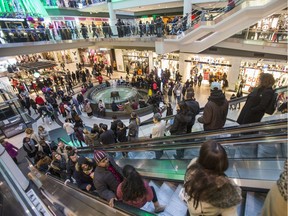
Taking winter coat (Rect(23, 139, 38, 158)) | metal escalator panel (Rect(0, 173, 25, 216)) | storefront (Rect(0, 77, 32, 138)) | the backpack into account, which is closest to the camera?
the backpack

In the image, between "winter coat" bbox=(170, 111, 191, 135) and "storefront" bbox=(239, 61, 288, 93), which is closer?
"winter coat" bbox=(170, 111, 191, 135)

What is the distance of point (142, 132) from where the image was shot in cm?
738

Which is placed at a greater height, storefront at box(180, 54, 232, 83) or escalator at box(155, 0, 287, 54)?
escalator at box(155, 0, 287, 54)

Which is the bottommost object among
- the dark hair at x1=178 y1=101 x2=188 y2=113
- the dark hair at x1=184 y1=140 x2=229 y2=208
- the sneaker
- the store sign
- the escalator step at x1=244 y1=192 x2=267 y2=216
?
the store sign

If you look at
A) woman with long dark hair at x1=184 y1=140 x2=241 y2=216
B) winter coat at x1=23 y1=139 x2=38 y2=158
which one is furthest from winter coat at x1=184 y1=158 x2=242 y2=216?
winter coat at x1=23 y1=139 x2=38 y2=158

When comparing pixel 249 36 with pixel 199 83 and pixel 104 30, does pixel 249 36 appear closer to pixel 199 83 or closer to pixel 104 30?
pixel 199 83

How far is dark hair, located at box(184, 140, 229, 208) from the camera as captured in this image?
1123mm

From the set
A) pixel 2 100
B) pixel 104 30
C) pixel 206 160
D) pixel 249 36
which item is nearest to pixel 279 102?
pixel 206 160

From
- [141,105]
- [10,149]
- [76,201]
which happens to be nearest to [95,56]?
[141,105]

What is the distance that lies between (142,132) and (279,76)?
29.7 feet

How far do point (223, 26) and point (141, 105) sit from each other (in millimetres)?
6429

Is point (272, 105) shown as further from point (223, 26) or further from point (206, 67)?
point (206, 67)

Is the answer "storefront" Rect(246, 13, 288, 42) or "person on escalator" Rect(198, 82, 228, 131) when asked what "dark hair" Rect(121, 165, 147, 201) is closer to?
"person on escalator" Rect(198, 82, 228, 131)

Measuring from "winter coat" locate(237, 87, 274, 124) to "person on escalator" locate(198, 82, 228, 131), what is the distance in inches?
12.7
